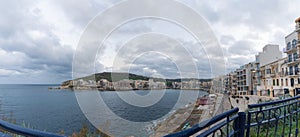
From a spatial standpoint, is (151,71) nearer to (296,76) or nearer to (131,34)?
(131,34)

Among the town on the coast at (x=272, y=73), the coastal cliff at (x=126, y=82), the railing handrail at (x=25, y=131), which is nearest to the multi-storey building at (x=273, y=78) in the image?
the town on the coast at (x=272, y=73)

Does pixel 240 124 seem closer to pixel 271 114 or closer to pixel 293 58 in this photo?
pixel 271 114

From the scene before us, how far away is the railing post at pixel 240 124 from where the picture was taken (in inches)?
50.2

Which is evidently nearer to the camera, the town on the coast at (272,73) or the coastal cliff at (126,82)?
the coastal cliff at (126,82)

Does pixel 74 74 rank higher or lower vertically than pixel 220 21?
lower

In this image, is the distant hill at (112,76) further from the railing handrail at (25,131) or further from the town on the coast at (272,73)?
the town on the coast at (272,73)

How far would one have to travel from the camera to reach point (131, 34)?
3.52m

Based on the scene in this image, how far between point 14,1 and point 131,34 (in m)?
2.86

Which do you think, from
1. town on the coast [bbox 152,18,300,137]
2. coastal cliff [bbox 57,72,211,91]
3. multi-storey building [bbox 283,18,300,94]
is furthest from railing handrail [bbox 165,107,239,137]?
multi-storey building [bbox 283,18,300,94]

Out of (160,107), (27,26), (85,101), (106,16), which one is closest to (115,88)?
(85,101)

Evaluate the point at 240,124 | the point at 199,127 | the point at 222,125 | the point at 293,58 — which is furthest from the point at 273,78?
the point at 199,127

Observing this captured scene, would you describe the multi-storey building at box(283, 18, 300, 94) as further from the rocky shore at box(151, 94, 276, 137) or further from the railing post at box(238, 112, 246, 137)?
the railing post at box(238, 112, 246, 137)

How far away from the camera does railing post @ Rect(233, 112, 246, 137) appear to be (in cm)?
128

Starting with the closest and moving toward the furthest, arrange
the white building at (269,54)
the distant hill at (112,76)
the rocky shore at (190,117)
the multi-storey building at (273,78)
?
the distant hill at (112,76), the rocky shore at (190,117), the multi-storey building at (273,78), the white building at (269,54)
